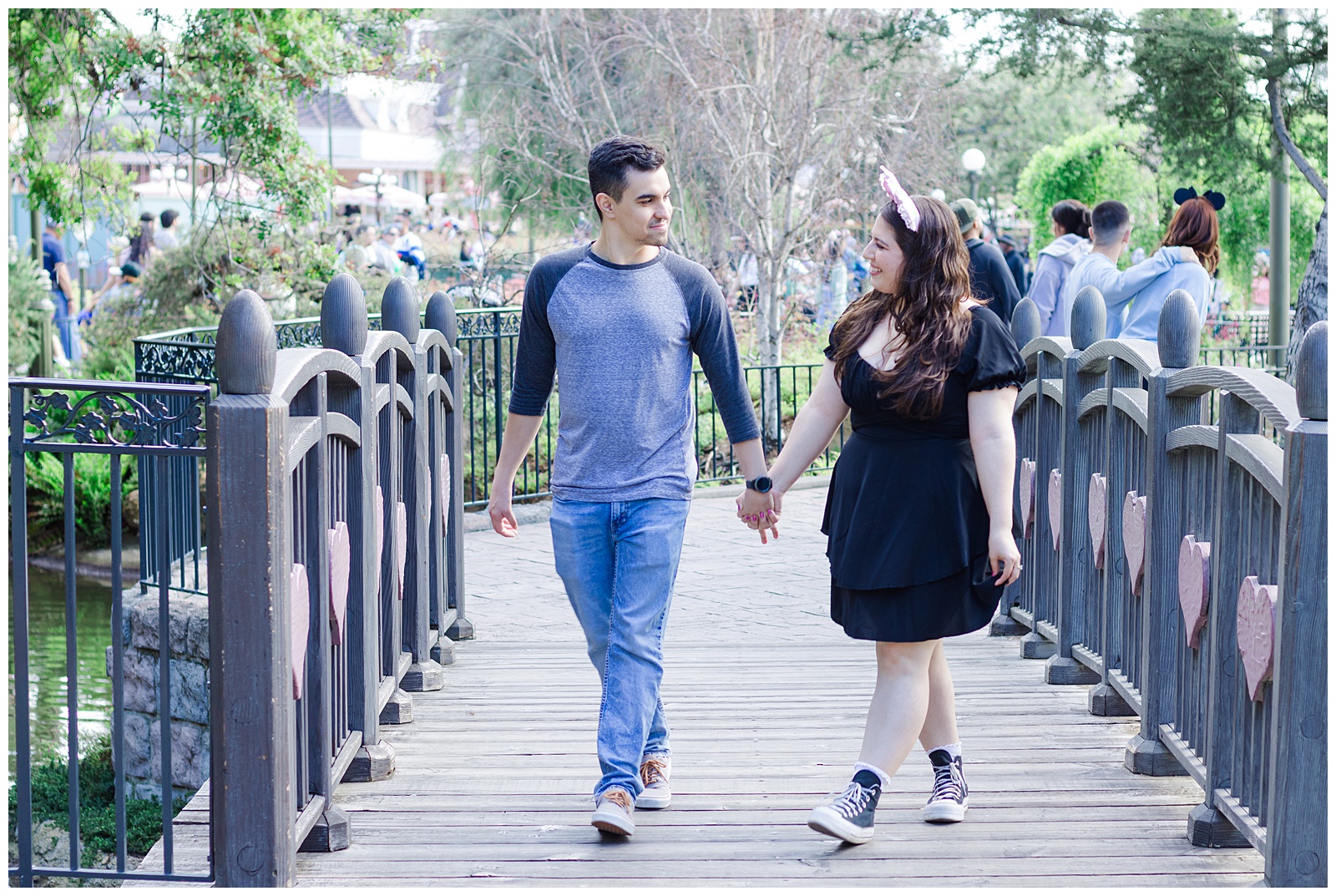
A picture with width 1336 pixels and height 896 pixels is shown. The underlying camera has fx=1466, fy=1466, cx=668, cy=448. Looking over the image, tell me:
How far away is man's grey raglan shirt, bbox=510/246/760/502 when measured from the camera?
3.62 meters

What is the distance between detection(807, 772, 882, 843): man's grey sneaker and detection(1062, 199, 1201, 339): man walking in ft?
10.5

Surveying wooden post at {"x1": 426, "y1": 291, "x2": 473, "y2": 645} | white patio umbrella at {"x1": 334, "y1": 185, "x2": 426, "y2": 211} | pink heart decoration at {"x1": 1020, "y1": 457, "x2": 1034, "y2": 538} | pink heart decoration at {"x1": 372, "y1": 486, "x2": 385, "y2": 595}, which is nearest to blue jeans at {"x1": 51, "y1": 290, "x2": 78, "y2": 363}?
wooden post at {"x1": 426, "y1": 291, "x2": 473, "y2": 645}

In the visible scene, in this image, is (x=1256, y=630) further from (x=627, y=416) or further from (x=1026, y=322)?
(x=1026, y=322)

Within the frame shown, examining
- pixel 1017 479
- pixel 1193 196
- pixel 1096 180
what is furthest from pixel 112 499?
pixel 1096 180

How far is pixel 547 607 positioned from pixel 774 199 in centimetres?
832

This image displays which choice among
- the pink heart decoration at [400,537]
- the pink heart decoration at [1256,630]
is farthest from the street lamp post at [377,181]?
the pink heart decoration at [1256,630]

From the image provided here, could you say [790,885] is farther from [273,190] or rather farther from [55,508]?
[55,508]

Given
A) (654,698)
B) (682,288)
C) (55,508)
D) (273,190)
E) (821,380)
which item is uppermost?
(273,190)

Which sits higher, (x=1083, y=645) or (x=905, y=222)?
(x=905, y=222)

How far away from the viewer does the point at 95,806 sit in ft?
24.4

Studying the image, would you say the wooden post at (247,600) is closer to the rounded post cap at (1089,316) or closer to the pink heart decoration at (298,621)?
the pink heart decoration at (298,621)

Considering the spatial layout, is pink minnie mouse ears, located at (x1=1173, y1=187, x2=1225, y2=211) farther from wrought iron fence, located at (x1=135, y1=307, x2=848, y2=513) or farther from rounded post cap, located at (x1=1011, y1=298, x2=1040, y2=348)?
wrought iron fence, located at (x1=135, y1=307, x2=848, y2=513)

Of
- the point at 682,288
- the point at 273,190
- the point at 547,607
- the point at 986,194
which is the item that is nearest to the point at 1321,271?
the point at 547,607

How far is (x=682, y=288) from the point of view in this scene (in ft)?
12.1
